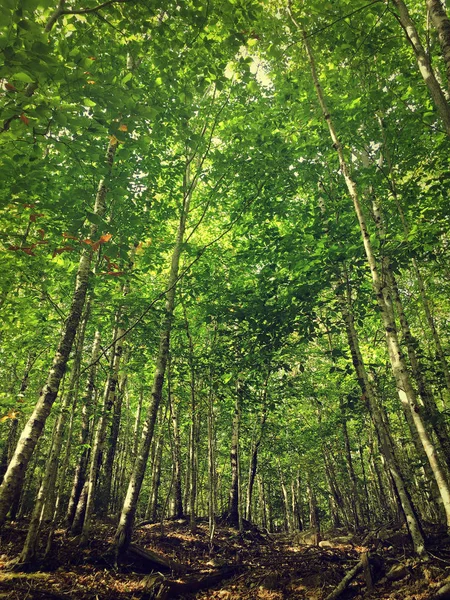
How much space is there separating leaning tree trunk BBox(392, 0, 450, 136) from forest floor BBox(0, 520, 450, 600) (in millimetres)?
5995

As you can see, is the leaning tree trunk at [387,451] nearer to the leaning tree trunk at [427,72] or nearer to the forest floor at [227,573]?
the forest floor at [227,573]

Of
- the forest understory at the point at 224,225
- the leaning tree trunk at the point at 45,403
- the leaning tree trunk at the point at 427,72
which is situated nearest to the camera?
the leaning tree trunk at the point at 427,72

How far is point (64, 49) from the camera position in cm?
411

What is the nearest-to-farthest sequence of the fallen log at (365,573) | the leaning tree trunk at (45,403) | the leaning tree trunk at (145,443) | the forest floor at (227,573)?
the leaning tree trunk at (45,403) → the forest floor at (227,573) → the fallen log at (365,573) → the leaning tree trunk at (145,443)

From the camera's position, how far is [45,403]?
587cm

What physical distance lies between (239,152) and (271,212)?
1.97 metres

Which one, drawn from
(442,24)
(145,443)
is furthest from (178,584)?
(442,24)

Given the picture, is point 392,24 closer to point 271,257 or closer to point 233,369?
point 271,257

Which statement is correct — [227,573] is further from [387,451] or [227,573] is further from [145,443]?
[387,451]

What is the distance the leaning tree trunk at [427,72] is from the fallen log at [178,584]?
8.96 m

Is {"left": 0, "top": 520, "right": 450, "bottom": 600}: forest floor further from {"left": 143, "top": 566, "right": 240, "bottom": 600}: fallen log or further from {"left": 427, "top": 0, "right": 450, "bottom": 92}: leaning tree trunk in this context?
{"left": 427, "top": 0, "right": 450, "bottom": 92}: leaning tree trunk

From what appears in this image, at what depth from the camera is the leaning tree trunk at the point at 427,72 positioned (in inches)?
132

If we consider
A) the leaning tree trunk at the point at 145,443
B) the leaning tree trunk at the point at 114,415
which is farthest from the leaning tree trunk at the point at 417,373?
the leaning tree trunk at the point at 114,415

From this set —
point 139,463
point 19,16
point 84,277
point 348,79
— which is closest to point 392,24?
point 348,79
